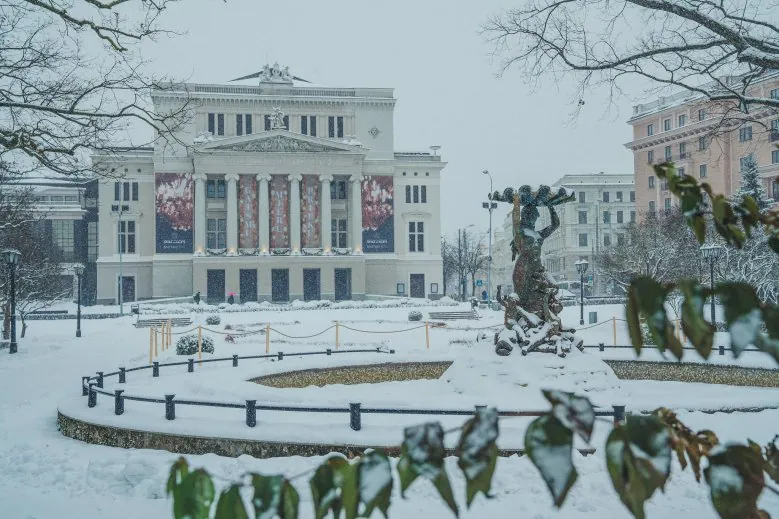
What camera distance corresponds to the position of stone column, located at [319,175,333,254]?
68812mm

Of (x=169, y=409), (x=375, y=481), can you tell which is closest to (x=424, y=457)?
(x=375, y=481)

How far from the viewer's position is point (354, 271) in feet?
226

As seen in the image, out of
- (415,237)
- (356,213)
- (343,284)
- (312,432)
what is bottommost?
(312,432)

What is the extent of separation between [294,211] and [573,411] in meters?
68.0

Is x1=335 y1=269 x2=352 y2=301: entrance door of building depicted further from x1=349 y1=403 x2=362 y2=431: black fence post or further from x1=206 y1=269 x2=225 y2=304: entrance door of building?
x1=349 y1=403 x2=362 y2=431: black fence post

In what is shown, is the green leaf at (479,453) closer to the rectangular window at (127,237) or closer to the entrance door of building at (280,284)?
the entrance door of building at (280,284)

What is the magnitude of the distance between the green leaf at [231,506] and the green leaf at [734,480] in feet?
3.51

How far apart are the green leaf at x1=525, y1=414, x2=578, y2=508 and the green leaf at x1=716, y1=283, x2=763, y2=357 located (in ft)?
1.37

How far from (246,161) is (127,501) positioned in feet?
202

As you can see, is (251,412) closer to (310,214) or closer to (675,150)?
(310,214)

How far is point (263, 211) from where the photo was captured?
2689 inches

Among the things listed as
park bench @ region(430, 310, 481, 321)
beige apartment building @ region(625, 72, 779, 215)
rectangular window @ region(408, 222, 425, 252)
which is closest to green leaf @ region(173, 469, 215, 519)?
park bench @ region(430, 310, 481, 321)

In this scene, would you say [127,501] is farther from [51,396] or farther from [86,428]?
[51,396]

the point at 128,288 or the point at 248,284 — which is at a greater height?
the point at 248,284
